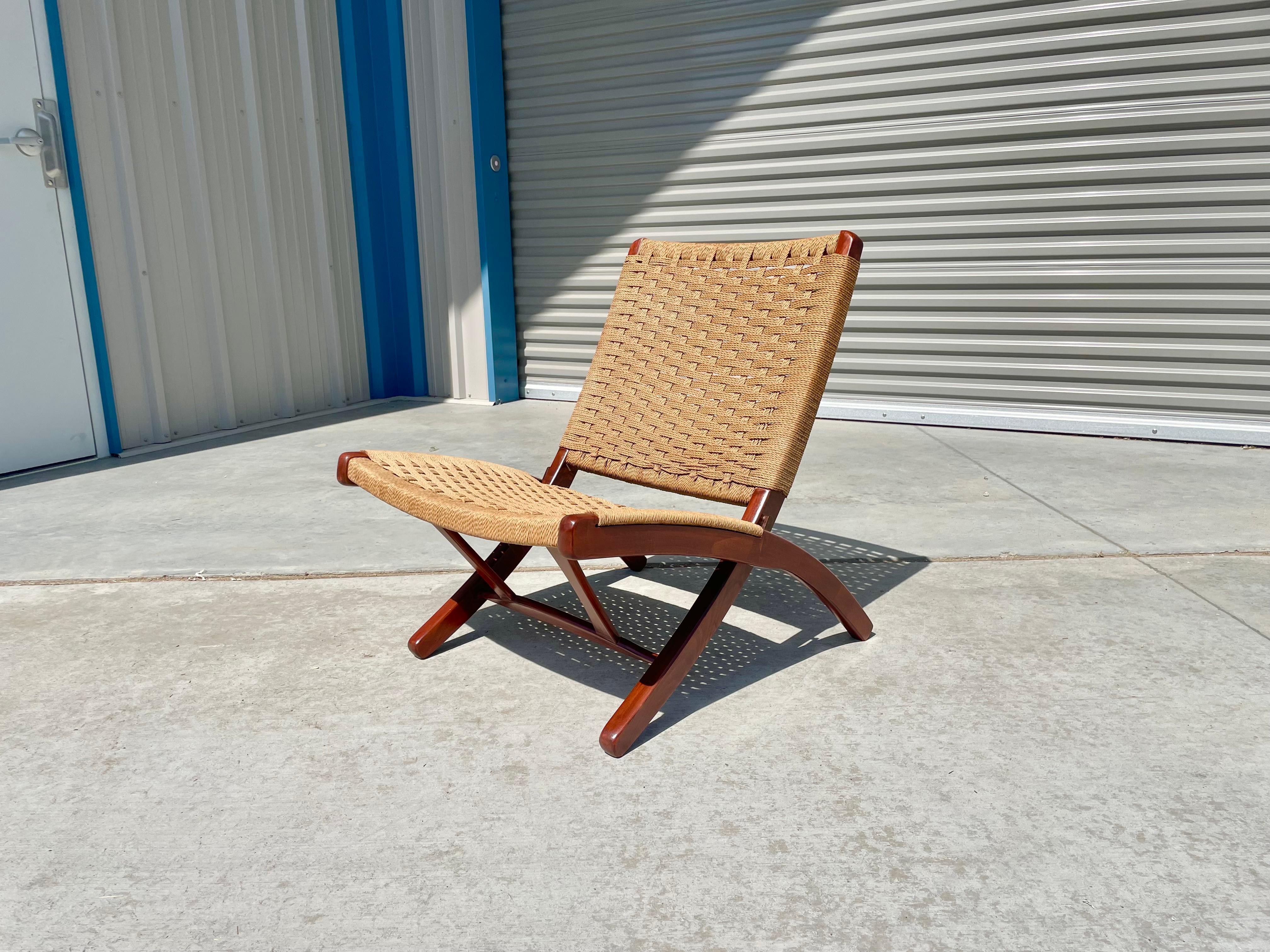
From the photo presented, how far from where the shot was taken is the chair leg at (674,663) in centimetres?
170

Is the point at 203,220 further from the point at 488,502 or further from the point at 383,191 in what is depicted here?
the point at 488,502

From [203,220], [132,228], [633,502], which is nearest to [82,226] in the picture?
[132,228]

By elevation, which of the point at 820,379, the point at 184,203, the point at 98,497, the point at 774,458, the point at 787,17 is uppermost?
the point at 787,17

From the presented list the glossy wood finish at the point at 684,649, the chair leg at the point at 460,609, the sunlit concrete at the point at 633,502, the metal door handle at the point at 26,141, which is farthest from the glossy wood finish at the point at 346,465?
the metal door handle at the point at 26,141

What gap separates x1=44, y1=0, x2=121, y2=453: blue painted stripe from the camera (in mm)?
3789

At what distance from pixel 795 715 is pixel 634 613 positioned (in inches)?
24.5

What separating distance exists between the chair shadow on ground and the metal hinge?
8.94 feet

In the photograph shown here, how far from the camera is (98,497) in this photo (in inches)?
138

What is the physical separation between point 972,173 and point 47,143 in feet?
12.9

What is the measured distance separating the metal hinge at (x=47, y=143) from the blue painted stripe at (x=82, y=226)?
2cm

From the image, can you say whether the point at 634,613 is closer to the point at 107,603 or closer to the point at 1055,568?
the point at 1055,568

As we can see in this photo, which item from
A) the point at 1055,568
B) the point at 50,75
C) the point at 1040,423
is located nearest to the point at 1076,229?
the point at 1040,423

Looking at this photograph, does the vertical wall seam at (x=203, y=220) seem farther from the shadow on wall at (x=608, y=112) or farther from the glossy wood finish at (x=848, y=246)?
the glossy wood finish at (x=848, y=246)

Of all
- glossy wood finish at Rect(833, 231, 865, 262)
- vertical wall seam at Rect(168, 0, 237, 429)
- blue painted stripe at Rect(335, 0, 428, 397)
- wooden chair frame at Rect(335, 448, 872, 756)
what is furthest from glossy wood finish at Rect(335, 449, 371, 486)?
blue painted stripe at Rect(335, 0, 428, 397)
